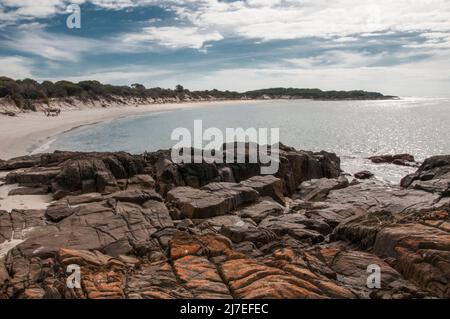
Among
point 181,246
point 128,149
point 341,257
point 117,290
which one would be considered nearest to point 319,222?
point 341,257

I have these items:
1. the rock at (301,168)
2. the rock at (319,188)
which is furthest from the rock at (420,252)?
the rock at (301,168)

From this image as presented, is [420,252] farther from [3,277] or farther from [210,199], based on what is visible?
[3,277]

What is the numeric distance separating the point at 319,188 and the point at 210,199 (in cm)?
754

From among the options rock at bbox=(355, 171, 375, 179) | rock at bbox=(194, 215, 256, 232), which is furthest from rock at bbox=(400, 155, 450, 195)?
rock at bbox=(194, 215, 256, 232)

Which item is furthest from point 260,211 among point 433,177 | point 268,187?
point 433,177

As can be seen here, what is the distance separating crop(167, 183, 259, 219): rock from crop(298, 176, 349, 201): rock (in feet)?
14.2

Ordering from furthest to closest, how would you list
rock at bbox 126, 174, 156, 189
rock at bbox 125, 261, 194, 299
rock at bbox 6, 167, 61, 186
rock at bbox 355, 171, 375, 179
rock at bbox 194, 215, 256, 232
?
1. rock at bbox 355, 171, 375, 179
2. rock at bbox 126, 174, 156, 189
3. rock at bbox 6, 167, 61, 186
4. rock at bbox 194, 215, 256, 232
5. rock at bbox 125, 261, 194, 299

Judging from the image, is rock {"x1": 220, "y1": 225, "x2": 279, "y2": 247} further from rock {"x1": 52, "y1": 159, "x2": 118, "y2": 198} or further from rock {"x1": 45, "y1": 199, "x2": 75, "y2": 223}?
rock {"x1": 52, "y1": 159, "x2": 118, "y2": 198}

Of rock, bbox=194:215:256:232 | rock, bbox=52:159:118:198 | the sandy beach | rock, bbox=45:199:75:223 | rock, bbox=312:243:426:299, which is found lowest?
rock, bbox=194:215:256:232

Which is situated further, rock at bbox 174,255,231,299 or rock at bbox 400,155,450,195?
rock at bbox 400,155,450,195

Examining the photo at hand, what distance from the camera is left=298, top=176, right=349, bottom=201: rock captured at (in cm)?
1952

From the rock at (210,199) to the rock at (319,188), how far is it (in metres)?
4.32

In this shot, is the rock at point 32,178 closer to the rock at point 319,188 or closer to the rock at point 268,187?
the rock at point 268,187
